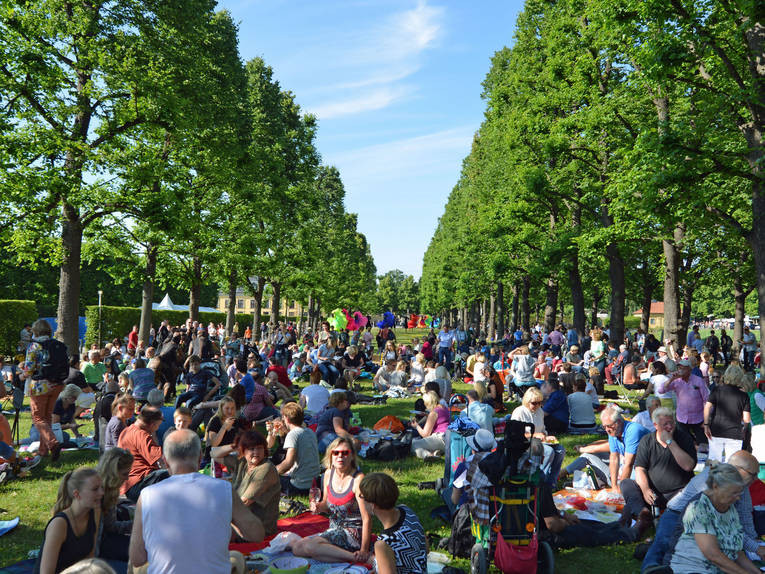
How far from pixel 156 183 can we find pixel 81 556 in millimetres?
15405

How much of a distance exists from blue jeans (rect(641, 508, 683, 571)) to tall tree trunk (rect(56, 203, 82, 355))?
48.4ft

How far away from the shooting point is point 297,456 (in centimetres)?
757

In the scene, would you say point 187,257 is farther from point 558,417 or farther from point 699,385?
point 699,385

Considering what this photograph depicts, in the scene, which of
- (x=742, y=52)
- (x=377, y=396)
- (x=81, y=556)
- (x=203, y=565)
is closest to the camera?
(x=203, y=565)

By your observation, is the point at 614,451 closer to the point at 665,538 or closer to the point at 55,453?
the point at 665,538

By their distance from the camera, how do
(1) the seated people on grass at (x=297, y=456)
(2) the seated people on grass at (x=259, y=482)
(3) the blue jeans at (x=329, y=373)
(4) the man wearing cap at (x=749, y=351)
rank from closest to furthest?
(2) the seated people on grass at (x=259, y=482) < (1) the seated people on grass at (x=297, y=456) < (3) the blue jeans at (x=329, y=373) < (4) the man wearing cap at (x=749, y=351)

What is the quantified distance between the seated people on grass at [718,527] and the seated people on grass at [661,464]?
1709mm

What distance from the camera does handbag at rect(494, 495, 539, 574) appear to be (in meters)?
5.08

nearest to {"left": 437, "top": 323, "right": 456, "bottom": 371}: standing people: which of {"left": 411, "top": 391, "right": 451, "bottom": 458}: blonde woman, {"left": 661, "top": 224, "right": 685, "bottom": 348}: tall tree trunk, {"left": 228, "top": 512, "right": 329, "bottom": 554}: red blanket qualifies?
{"left": 661, "top": 224, "right": 685, "bottom": 348}: tall tree trunk

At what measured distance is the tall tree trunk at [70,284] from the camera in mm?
15367

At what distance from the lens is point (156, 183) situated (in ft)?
57.7

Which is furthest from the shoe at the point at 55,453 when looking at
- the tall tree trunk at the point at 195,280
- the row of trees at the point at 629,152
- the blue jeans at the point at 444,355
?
the blue jeans at the point at 444,355

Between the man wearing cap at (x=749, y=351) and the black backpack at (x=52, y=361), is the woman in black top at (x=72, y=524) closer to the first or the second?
the black backpack at (x=52, y=361)

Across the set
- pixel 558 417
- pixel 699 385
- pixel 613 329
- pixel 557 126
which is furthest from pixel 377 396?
pixel 557 126
